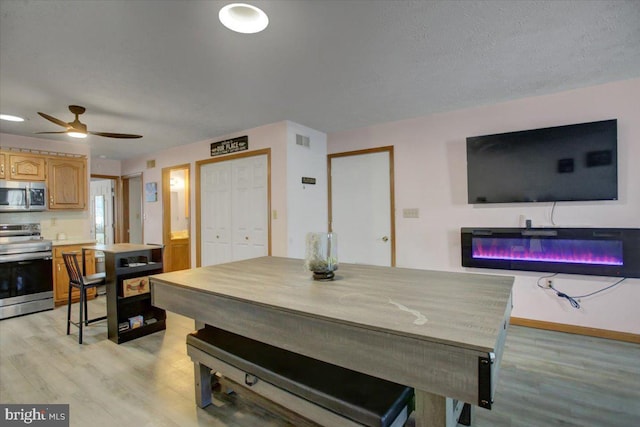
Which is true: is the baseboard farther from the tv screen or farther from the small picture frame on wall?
the small picture frame on wall

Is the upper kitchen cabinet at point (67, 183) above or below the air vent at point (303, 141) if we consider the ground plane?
below

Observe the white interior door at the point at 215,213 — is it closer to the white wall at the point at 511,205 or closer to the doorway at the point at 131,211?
the white wall at the point at 511,205

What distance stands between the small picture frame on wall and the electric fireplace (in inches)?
205

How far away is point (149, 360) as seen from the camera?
8.47 ft

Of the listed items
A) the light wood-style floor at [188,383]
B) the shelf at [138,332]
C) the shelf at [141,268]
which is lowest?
the light wood-style floor at [188,383]

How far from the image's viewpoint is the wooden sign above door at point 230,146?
172 inches

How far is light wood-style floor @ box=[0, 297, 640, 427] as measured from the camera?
1.85 m

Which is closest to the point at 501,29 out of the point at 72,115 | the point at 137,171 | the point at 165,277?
the point at 165,277

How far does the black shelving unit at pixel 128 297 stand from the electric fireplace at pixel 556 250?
344 cm

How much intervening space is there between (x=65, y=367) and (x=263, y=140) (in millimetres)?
3081

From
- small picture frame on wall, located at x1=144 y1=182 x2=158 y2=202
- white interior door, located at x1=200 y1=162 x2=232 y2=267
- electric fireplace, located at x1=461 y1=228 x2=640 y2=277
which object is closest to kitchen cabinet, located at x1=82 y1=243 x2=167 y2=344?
white interior door, located at x1=200 y1=162 x2=232 y2=267

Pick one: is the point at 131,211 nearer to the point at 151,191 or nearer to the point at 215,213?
the point at 151,191

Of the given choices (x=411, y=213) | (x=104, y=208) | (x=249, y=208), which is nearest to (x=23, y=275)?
(x=249, y=208)

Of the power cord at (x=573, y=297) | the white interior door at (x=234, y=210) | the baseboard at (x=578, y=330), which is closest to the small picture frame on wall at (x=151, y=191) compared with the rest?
the white interior door at (x=234, y=210)
